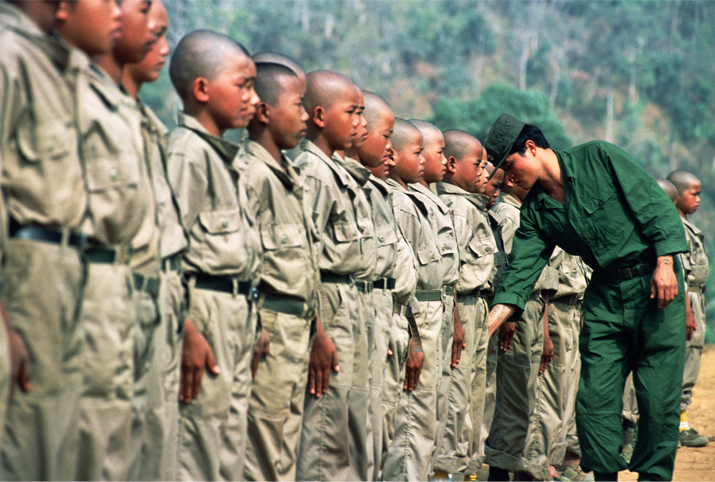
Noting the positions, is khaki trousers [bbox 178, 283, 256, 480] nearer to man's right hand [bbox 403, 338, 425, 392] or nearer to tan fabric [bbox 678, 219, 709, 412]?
man's right hand [bbox 403, 338, 425, 392]

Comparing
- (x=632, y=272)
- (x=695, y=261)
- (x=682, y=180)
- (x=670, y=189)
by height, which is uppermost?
(x=682, y=180)

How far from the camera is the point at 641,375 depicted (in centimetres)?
452

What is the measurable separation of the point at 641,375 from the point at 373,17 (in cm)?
5339

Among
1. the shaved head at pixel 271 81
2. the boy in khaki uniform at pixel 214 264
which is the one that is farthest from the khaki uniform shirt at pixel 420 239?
the boy in khaki uniform at pixel 214 264

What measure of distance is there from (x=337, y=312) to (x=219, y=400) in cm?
103

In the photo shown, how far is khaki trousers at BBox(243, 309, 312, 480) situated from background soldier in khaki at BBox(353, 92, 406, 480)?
2.53ft

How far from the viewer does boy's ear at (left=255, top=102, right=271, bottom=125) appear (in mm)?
3988

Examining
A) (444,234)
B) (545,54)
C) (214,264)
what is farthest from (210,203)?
(545,54)

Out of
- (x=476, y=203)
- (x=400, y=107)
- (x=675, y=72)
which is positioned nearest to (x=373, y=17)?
(x=400, y=107)

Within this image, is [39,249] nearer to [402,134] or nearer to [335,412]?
[335,412]

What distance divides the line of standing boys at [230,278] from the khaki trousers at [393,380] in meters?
0.01

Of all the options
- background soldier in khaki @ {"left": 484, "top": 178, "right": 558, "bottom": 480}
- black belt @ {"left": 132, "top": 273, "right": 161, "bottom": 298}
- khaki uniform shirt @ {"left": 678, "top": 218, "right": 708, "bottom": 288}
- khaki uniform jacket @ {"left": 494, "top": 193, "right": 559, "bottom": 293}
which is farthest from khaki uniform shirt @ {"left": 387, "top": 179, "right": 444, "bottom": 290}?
khaki uniform shirt @ {"left": 678, "top": 218, "right": 708, "bottom": 288}

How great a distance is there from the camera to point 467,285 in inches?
248

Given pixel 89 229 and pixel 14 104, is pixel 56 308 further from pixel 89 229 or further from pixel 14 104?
pixel 14 104
